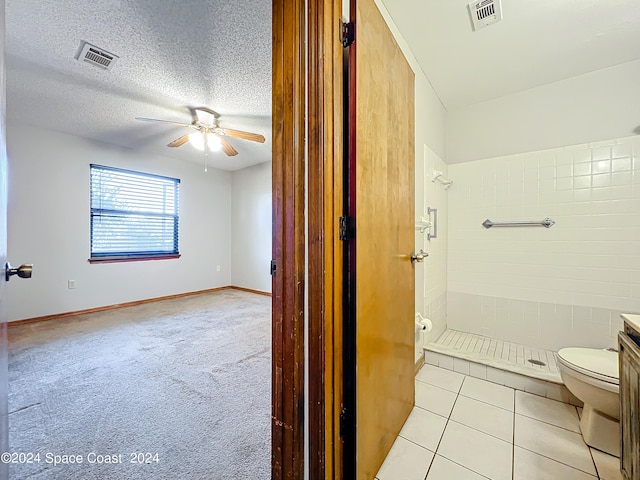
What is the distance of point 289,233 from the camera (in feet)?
3.05

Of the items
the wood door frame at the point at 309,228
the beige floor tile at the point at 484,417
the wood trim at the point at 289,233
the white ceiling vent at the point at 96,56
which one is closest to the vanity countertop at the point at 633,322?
the beige floor tile at the point at 484,417

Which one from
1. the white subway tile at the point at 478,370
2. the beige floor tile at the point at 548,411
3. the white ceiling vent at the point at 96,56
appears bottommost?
the beige floor tile at the point at 548,411

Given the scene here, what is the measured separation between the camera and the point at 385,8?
1535 mm

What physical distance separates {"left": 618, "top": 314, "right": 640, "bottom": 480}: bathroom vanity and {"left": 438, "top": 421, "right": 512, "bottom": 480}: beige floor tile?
407 mm

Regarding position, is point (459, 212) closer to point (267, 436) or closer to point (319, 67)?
point (319, 67)

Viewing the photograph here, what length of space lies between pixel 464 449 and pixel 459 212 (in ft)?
6.46

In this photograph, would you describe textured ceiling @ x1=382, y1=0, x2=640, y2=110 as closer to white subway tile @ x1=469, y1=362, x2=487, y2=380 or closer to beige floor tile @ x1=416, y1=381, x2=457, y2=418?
white subway tile @ x1=469, y1=362, x2=487, y2=380

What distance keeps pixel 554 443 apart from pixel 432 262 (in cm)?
126

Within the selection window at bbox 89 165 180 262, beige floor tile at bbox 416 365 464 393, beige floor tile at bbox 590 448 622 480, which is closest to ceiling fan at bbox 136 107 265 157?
window at bbox 89 165 180 262

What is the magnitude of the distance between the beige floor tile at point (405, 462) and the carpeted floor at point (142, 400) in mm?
544

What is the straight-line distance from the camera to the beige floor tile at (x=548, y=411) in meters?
1.47

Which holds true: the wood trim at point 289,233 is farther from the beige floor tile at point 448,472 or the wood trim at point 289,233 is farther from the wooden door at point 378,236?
the beige floor tile at point 448,472

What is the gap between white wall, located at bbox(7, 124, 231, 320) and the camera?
303 cm

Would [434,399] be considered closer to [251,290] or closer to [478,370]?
[478,370]
